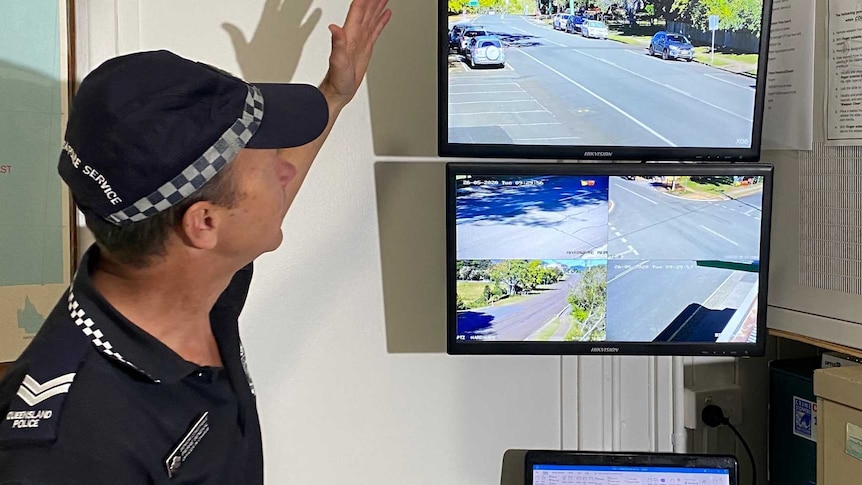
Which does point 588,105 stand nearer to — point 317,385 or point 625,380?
point 625,380

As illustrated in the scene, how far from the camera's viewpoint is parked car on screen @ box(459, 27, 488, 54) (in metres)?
1.34

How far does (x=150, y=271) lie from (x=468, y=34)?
67 centimetres

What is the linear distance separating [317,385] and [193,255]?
570 millimetres

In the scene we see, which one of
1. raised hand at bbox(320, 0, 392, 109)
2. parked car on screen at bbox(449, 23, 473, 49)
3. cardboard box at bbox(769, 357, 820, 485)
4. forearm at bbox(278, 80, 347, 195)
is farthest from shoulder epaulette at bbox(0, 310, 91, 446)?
cardboard box at bbox(769, 357, 820, 485)

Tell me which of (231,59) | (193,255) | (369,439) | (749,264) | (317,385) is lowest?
(369,439)

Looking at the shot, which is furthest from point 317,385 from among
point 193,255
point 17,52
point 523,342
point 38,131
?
point 17,52

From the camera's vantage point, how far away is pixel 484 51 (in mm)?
1352

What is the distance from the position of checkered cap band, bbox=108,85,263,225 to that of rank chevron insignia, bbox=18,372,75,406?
201 millimetres

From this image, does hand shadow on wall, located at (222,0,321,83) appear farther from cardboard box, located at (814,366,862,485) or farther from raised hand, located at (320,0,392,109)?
cardboard box, located at (814,366,862,485)

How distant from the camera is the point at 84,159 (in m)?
0.96

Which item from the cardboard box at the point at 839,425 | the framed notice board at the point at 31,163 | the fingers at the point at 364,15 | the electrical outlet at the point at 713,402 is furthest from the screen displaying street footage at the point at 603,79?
the framed notice board at the point at 31,163

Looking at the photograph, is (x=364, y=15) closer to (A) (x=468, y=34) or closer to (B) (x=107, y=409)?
(A) (x=468, y=34)

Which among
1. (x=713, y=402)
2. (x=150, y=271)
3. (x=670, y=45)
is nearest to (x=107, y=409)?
(x=150, y=271)

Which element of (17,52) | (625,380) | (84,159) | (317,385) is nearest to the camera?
(84,159)
